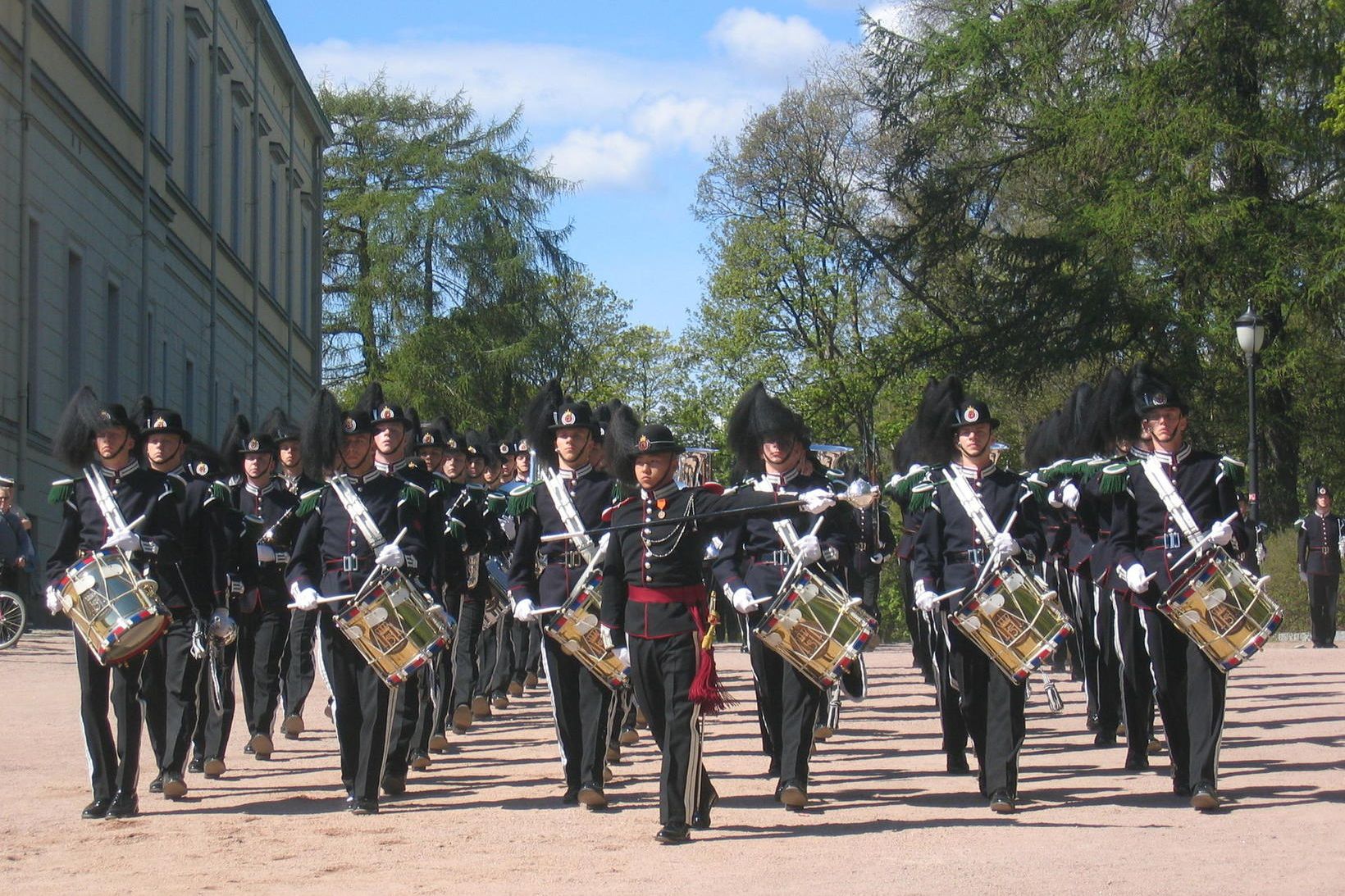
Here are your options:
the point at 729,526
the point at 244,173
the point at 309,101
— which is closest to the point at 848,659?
the point at 729,526

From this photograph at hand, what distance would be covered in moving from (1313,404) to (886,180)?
29.7 feet

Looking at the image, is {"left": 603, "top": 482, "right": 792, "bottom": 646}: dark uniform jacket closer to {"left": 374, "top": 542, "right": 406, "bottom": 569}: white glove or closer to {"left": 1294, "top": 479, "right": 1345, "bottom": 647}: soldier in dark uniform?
{"left": 374, "top": 542, "right": 406, "bottom": 569}: white glove

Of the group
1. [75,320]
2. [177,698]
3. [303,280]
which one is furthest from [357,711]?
[303,280]

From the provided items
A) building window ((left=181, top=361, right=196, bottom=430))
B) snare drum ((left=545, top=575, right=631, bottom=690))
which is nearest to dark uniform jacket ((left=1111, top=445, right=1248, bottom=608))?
snare drum ((left=545, top=575, right=631, bottom=690))

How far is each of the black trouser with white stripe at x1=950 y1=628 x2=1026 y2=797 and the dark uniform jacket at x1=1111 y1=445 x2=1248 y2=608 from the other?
88 centimetres

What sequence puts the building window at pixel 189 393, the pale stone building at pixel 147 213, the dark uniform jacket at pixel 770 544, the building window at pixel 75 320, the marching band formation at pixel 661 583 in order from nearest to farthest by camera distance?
the marching band formation at pixel 661 583 < the dark uniform jacket at pixel 770 544 < the pale stone building at pixel 147 213 < the building window at pixel 75 320 < the building window at pixel 189 393

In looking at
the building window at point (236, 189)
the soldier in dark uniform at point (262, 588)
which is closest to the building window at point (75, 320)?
the building window at point (236, 189)

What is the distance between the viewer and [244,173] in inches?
1794

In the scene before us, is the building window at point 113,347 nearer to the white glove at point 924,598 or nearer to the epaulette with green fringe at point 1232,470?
the white glove at point 924,598

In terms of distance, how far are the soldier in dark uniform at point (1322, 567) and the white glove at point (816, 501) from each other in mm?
18223

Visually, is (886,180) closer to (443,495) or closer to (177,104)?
(177,104)

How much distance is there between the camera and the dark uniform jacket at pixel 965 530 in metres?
9.98

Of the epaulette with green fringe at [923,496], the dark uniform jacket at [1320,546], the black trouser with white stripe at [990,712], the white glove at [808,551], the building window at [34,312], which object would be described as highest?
the building window at [34,312]

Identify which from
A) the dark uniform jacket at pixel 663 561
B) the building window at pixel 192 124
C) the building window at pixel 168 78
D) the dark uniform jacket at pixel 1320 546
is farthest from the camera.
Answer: the building window at pixel 192 124
